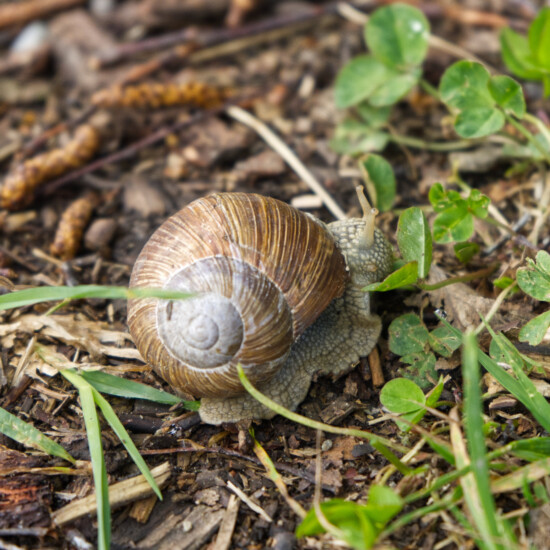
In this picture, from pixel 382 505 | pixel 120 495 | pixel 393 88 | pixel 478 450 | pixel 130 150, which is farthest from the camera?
pixel 130 150

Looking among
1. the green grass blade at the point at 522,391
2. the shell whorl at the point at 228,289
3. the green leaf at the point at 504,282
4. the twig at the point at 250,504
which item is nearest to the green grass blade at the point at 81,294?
the shell whorl at the point at 228,289

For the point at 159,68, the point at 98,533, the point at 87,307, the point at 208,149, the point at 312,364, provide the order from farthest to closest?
the point at 159,68 → the point at 208,149 → the point at 87,307 → the point at 312,364 → the point at 98,533

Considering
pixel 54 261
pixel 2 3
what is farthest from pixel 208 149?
pixel 2 3

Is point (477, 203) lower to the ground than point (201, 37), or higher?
lower

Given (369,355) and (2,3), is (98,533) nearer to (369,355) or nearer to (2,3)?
(369,355)

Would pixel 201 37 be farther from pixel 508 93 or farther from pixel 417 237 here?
pixel 417 237

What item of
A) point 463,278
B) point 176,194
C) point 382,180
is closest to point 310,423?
point 463,278
